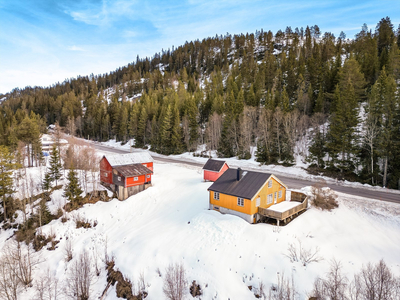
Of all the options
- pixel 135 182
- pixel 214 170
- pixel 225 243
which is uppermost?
pixel 214 170

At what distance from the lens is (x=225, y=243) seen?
→ 56.7 ft

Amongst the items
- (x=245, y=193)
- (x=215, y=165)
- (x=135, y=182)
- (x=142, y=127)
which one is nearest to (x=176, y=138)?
(x=142, y=127)

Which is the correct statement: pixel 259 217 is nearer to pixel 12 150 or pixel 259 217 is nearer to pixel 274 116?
pixel 274 116

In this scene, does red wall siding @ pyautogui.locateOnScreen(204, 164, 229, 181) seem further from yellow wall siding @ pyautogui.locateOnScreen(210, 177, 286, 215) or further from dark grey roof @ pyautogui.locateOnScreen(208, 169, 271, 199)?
yellow wall siding @ pyautogui.locateOnScreen(210, 177, 286, 215)

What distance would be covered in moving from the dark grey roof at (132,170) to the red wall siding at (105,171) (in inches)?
91.0

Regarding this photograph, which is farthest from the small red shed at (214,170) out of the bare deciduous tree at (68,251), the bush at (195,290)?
the bare deciduous tree at (68,251)

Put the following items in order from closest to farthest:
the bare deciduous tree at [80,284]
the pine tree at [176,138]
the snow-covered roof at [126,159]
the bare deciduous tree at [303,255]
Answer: the bare deciduous tree at [303,255], the bare deciduous tree at [80,284], the snow-covered roof at [126,159], the pine tree at [176,138]

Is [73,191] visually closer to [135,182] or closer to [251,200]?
[135,182]

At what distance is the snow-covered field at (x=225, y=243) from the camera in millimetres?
14508

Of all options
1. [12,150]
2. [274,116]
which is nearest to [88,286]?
[274,116]

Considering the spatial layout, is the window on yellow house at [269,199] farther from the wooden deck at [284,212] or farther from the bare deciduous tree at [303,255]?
the bare deciduous tree at [303,255]

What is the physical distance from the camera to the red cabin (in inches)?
1222

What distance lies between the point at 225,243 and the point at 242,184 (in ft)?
22.0

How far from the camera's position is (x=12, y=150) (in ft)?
151
